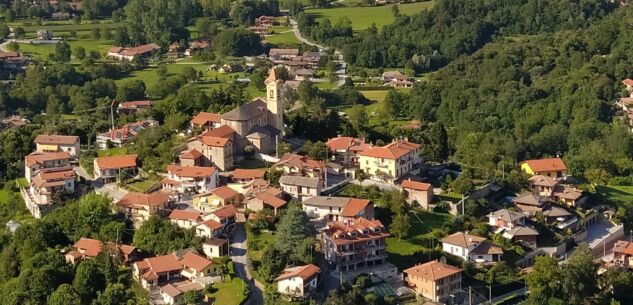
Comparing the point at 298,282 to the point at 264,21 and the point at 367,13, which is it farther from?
the point at 367,13

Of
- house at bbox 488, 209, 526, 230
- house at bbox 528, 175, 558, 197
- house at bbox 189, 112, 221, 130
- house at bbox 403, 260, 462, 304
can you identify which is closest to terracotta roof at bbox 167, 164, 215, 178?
house at bbox 189, 112, 221, 130

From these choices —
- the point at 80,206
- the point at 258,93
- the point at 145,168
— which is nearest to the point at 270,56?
the point at 258,93

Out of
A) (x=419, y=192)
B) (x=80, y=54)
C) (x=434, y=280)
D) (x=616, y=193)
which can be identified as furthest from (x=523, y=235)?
(x=80, y=54)

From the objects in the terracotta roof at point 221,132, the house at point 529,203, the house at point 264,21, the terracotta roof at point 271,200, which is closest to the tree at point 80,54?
A: the house at point 264,21

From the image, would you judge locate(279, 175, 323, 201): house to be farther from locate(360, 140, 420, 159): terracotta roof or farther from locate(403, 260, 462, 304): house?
locate(403, 260, 462, 304): house

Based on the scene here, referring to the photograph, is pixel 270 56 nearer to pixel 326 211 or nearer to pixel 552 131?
pixel 552 131

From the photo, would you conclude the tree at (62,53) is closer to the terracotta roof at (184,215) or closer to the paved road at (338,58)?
the paved road at (338,58)
